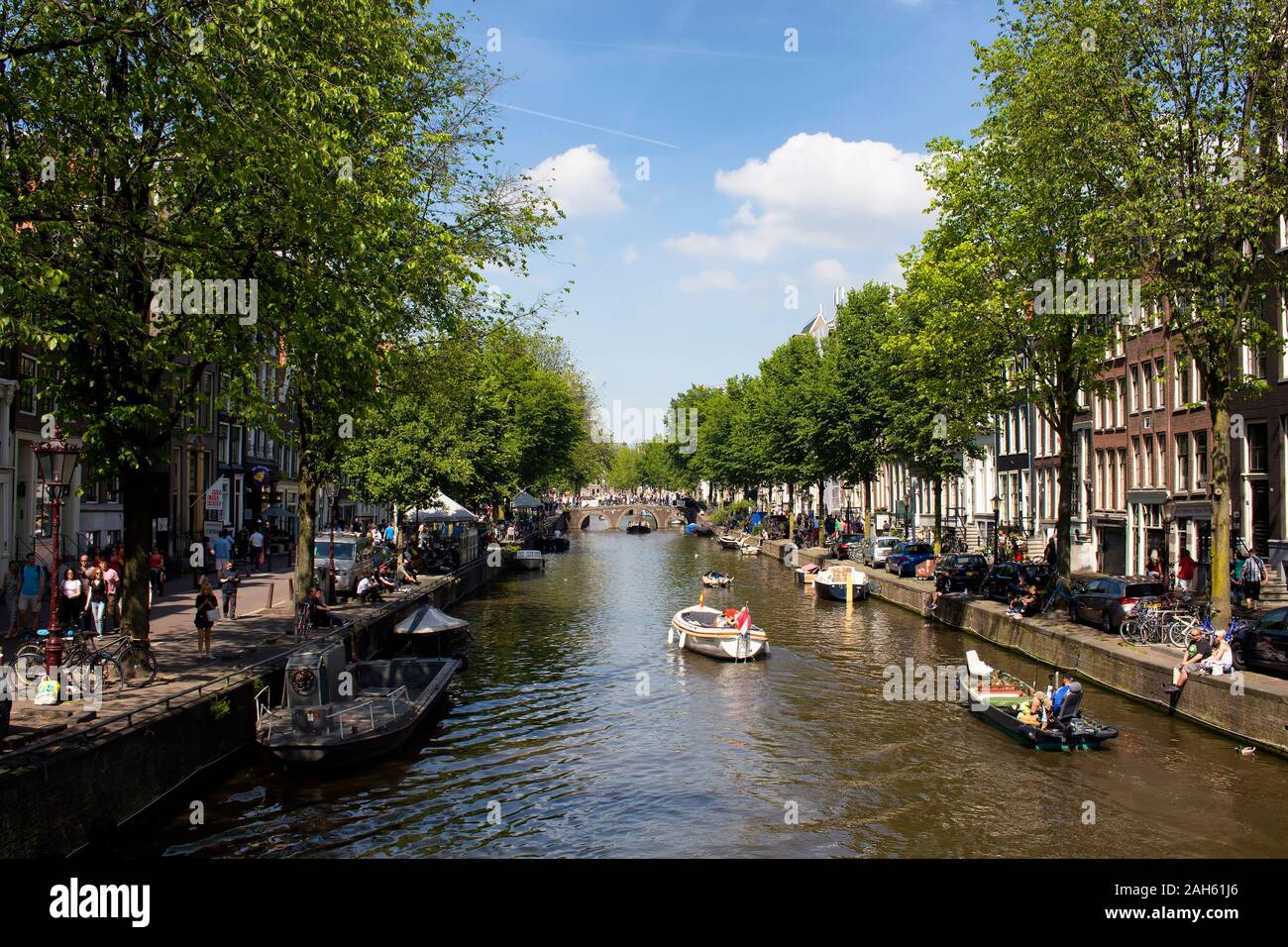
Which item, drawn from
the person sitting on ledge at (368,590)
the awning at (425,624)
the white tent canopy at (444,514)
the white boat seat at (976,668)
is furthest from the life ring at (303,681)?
the white tent canopy at (444,514)

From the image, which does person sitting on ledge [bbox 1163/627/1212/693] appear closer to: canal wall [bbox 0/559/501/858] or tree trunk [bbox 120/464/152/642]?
canal wall [bbox 0/559/501/858]

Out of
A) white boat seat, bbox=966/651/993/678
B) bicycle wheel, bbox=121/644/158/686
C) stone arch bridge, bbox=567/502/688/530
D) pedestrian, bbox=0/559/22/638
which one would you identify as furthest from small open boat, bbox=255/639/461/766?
stone arch bridge, bbox=567/502/688/530

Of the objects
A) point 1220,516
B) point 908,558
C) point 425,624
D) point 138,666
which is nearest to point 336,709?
point 138,666

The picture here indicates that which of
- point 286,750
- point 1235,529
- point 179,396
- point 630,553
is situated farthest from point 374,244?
point 630,553

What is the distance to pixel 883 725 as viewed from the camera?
24141 mm

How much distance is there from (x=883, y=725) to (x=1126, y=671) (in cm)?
648

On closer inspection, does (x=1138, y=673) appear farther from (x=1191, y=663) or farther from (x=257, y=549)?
(x=257, y=549)

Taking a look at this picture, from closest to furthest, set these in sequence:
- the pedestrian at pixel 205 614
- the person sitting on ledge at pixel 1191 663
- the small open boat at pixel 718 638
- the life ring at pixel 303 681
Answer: the life ring at pixel 303 681 < the person sitting on ledge at pixel 1191 663 < the pedestrian at pixel 205 614 < the small open boat at pixel 718 638

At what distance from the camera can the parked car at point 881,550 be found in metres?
57.2

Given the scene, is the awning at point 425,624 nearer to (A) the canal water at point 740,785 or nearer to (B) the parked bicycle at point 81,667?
(A) the canal water at point 740,785

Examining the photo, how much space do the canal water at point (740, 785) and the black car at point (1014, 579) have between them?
6443 mm

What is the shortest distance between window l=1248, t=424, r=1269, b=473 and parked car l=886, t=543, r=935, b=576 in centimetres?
1742

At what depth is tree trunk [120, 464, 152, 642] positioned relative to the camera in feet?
67.3
